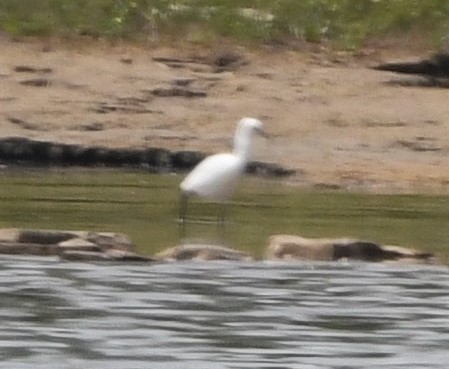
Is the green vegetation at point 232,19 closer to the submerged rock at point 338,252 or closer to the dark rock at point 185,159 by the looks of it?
the dark rock at point 185,159

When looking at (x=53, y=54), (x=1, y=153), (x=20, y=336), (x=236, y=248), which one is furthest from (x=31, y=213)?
(x=53, y=54)

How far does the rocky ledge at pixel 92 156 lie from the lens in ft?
60.7

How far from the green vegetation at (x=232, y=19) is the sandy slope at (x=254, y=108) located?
19.9 inches

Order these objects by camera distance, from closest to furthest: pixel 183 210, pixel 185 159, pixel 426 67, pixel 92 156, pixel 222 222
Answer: pixel 222 222 → pixel 183 210 → pixel 185 159 → pixel 92 156 → pixel 426 67

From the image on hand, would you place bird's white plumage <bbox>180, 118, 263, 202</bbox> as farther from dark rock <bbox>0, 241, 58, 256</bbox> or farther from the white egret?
dark rock <bbox>0, 241, 58, 256</bbox>

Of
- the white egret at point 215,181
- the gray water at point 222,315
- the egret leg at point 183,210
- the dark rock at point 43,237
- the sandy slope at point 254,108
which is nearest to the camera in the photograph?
the gray water at point 222,315

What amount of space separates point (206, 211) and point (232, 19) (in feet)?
25.6

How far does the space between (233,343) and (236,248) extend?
153 inches

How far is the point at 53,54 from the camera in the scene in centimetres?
2172

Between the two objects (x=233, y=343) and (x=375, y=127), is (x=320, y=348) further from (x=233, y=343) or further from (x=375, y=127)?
(x=375, y=127)

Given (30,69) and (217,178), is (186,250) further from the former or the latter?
(30,69)

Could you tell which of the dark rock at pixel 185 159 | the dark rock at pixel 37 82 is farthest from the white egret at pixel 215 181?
the dark rock at pixel 37 82

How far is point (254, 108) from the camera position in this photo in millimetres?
20125

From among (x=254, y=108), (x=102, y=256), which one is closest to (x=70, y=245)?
(x=102, y=256)
